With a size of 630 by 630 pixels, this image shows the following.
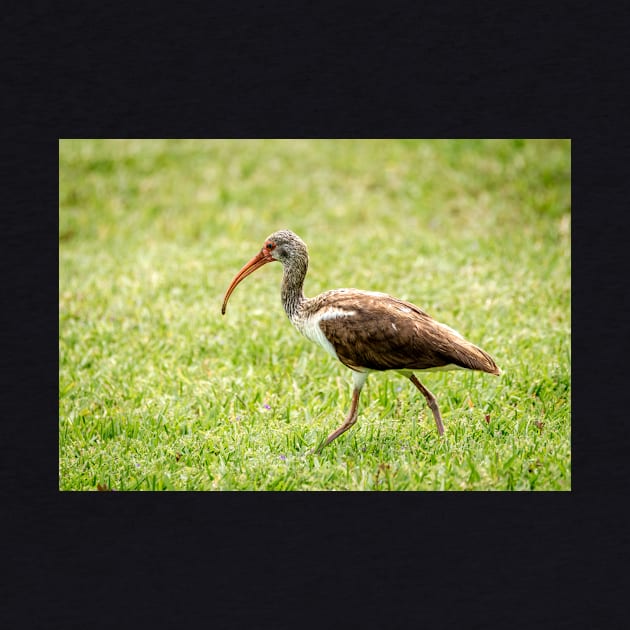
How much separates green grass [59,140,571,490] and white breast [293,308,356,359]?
71 cm

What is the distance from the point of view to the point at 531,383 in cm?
623

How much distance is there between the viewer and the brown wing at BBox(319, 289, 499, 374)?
5.10 m

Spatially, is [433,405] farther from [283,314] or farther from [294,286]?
[283,314]

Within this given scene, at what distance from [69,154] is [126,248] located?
256 centimetres

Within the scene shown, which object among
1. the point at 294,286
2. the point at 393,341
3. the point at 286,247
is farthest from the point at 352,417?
the point at 286,247

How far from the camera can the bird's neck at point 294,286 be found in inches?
223

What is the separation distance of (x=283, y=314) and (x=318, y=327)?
97.0 inches

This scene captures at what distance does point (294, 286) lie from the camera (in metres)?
5.67

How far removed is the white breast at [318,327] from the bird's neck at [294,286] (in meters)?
0.15

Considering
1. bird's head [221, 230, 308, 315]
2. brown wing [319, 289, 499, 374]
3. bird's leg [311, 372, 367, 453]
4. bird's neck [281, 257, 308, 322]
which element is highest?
bird's head [221, 230, 308, 315]

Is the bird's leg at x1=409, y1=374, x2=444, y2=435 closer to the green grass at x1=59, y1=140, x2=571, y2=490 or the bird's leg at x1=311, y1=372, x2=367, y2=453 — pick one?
the green grass at x1=59, y1=140, x2=571, y2=490

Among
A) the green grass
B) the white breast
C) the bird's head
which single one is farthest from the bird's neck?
the green grass
